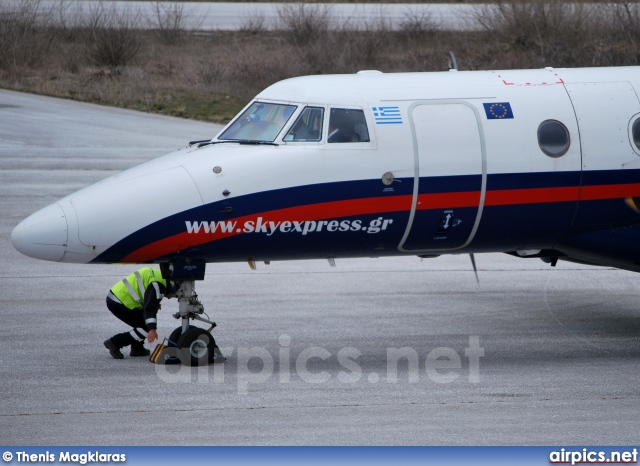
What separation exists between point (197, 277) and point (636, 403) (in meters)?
4.65

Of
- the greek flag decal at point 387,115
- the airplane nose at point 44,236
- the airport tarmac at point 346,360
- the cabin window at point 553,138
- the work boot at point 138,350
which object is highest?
the greek flag decal at point 387,115

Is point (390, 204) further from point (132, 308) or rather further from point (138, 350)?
point (138, 350)

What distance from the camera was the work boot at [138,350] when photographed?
11.6 m

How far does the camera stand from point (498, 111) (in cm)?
1149

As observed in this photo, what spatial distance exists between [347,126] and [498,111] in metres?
1.74

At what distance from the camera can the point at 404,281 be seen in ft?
51.9

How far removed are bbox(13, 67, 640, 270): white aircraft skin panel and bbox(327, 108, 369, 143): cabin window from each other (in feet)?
0.21

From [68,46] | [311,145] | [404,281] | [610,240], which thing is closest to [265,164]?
[311,145]

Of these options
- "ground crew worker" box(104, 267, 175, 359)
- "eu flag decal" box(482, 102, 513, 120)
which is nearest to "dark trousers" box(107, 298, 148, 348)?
"ground crew worker" box(104, 267, 175, 359)

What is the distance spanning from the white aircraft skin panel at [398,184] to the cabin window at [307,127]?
71mm

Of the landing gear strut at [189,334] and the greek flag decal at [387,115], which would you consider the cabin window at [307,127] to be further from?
the landing gear strut at [189,334]

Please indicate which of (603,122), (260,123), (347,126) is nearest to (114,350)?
(260,123)

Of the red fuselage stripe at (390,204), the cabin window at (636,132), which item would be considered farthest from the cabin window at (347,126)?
the cabin window at (636,132)

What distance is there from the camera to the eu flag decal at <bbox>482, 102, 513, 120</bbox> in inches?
451
